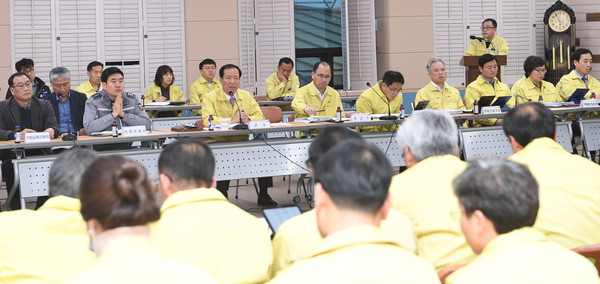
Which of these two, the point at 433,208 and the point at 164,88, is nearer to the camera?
the point at 433,208

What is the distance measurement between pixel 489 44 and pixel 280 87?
2796 millimetres

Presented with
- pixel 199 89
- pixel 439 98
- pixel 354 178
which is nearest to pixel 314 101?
pixel 439 98

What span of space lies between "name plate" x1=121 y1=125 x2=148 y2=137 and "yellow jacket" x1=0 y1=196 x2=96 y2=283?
3.41 m

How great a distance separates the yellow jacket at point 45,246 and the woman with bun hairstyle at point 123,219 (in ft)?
2.11

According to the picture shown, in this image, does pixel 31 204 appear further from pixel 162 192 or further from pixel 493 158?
pixel 493 158

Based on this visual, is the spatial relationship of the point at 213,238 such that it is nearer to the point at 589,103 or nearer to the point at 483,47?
the point at 589,103

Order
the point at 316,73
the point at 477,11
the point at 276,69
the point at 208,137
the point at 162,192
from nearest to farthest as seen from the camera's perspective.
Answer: the point at 162,192 < the point at 208,137 < the point at 316,73 < the point at 276,69 < the point at 477,11

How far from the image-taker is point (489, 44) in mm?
9523

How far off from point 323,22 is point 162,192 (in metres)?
10.00

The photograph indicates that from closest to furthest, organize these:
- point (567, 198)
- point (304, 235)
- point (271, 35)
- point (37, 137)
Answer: point (304, 235), point (567, 198), point (37, 137), point (271, 35)

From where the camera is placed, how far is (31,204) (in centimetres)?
635

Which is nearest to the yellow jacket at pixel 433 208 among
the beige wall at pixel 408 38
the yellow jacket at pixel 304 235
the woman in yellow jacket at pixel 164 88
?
the yellow jacket at pixel 304 235

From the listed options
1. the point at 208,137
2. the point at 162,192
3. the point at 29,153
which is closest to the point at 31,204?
the point at 29,153

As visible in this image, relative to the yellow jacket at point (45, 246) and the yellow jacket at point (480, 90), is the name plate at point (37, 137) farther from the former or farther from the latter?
the yellow jacket at point (480, 90)
